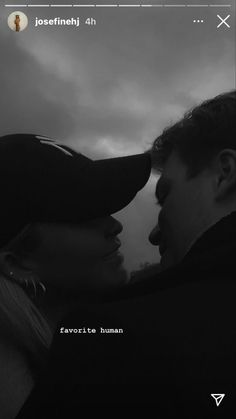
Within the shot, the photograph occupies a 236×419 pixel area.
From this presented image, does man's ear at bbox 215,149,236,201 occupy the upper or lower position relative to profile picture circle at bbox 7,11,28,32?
lower

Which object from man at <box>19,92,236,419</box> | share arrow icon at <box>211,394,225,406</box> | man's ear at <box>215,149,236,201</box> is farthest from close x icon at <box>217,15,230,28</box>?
share arrow icon at <box>211,394,225,406</box>

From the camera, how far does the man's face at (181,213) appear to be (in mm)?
913

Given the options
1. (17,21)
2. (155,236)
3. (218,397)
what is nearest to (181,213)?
(155,236)

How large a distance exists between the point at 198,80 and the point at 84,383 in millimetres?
591

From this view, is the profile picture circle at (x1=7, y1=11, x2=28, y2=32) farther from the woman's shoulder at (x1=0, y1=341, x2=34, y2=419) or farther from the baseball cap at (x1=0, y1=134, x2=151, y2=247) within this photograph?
the woman's shoulder at (x1=0, y1=341, x2=34, y2=419)

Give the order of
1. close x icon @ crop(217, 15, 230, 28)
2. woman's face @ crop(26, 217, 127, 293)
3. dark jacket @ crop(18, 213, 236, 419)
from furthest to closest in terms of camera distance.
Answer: close x icon @ crop(217, 15, 230, 28) < woman's face @ crop(26, 217, 127, 293) < dark jacket @ crop(18, 213, 236, 419)

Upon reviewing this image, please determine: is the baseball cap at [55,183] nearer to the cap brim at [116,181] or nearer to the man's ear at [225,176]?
the cap brim at [116,181]

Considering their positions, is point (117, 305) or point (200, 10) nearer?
point (117, 305)

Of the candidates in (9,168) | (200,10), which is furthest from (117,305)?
(200,10)

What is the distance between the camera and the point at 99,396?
2.48 ft

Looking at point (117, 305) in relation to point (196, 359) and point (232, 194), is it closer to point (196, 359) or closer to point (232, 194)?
point (196, 359)

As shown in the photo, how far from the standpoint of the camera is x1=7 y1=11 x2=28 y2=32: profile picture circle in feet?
3.14

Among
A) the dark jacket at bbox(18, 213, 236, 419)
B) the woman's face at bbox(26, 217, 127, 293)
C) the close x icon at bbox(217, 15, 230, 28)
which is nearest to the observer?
the dark jacket at bbox(18, 213, 236, 419)

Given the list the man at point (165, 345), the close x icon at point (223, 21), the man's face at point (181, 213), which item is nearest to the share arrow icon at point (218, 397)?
the man at point (165, 345)
